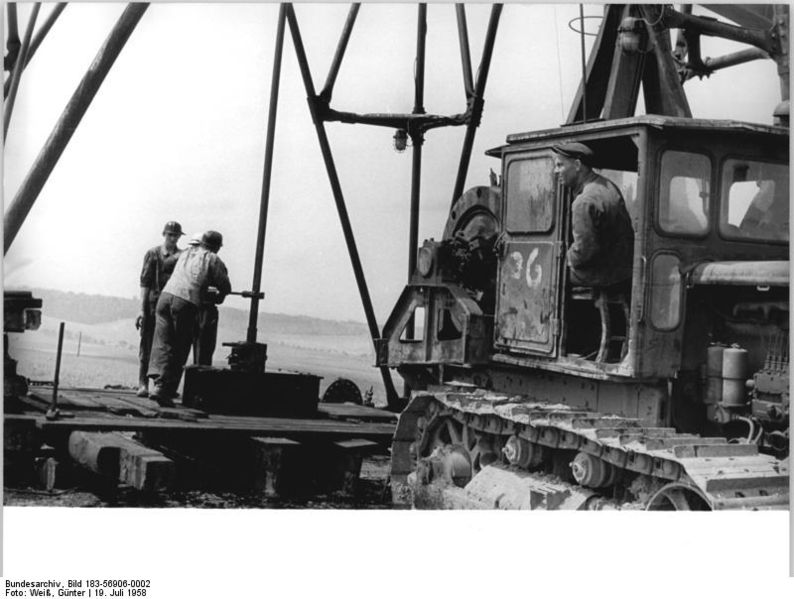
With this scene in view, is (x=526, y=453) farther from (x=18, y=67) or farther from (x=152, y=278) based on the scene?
(x=152, y=278)

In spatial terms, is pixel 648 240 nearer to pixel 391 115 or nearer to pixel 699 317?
pixel 699 317

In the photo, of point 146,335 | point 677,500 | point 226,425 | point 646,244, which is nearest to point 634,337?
point 646,244

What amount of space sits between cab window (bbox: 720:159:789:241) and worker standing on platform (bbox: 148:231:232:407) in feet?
17.1

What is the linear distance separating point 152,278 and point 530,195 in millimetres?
4753

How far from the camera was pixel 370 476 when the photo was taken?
40.0 feet

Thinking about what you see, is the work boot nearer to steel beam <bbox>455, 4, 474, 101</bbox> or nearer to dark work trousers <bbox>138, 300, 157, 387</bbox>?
dark work trousers <bbox>138, 300, 157, 387</bbox>

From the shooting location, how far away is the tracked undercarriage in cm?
654

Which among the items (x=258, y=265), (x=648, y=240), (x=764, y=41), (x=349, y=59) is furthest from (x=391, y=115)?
(x=648, y=240)

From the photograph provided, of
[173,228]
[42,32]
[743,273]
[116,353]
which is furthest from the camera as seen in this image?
[116,353]

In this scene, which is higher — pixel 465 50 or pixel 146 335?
pixel 465 50

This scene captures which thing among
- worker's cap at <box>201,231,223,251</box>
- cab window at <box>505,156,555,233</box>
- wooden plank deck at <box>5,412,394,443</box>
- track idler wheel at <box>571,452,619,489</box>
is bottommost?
wooden plank deck at <box>5,412,394,443</box>

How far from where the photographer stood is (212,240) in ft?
36.6

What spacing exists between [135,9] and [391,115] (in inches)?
162

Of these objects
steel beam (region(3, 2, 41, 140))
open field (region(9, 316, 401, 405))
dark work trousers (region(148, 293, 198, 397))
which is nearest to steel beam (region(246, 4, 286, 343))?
dark work trousers (region(148, 293, 198, 397))
